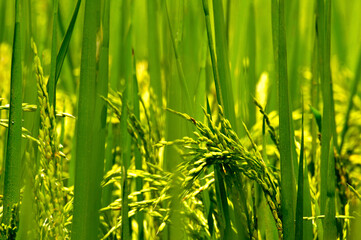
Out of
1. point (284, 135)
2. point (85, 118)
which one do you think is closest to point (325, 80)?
point (284, 135)

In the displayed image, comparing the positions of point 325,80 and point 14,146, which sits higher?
point 325,80

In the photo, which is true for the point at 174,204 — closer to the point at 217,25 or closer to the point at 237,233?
the point at 237,233

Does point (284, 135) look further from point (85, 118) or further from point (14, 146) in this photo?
point (14, 146)

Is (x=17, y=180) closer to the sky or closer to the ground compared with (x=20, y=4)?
closer to the ground

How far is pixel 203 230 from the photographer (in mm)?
980

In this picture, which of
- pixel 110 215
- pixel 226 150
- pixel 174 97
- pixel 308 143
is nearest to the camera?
pixel 226 150

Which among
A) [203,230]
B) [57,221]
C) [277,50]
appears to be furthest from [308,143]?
[57,221]

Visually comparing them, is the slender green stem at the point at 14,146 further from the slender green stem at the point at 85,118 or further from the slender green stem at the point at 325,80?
the slender green stem at the point at 325,80

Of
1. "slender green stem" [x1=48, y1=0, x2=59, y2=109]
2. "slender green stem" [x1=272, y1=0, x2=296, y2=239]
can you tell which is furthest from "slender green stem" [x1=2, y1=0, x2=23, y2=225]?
"slender green stem" [x1=272, y1=0, x2=296, y2=239]

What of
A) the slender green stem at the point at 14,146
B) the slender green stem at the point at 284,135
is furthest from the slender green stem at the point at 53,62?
the slender green stem at the point at 284,135

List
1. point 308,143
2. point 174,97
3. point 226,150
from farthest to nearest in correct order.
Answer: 1. point 308,143
2. point 174,97
3. point 226,150

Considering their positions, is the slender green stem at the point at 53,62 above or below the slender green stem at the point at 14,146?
above

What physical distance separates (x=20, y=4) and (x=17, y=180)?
28 cm

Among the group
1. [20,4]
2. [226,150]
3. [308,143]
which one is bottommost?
[226,150]
